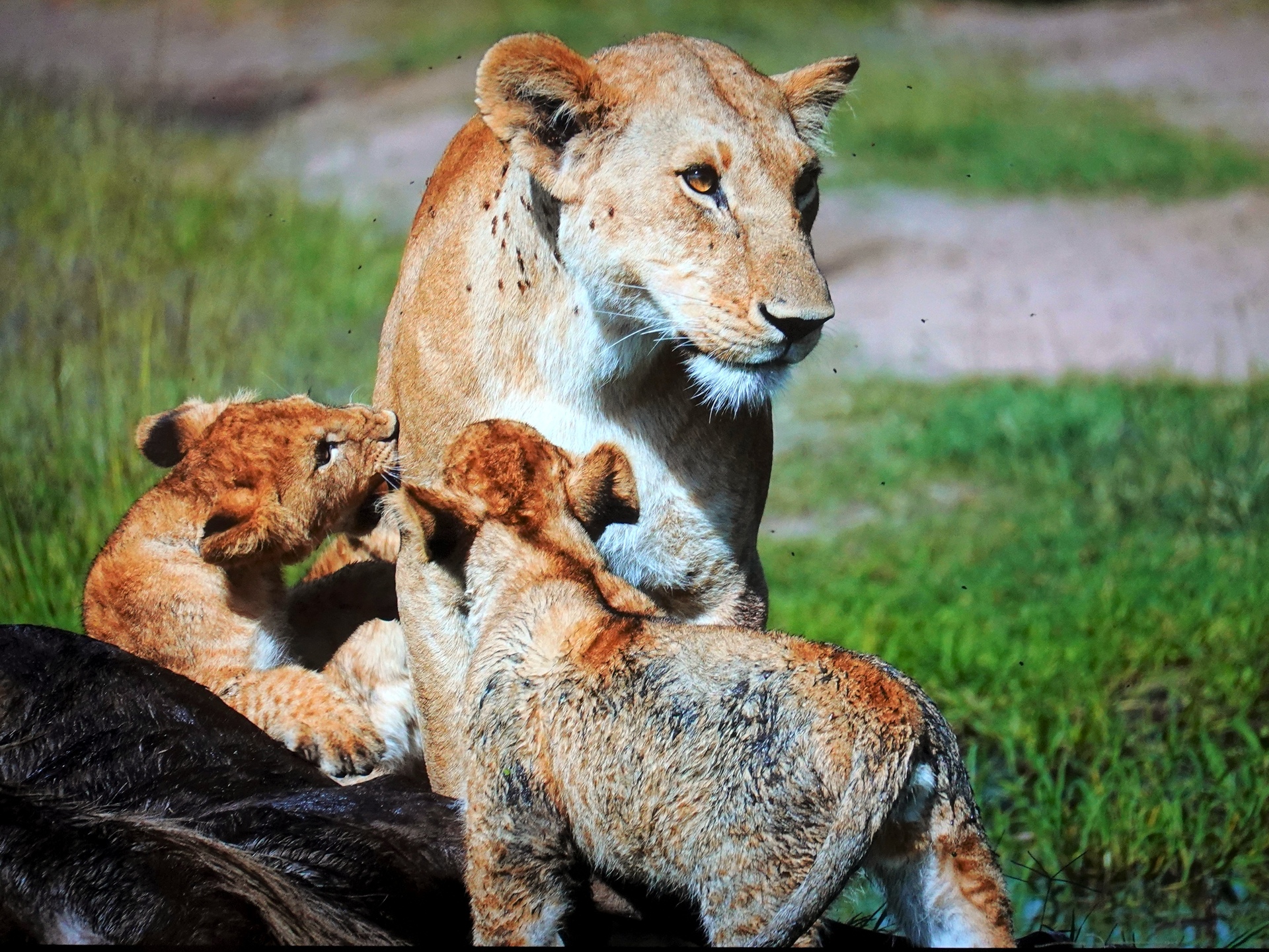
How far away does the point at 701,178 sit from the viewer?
14.0ft

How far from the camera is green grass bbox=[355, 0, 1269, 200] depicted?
15227 mm

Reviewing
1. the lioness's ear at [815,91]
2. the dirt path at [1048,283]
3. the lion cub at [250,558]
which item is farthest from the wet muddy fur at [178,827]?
the dirt path at [1048,283]

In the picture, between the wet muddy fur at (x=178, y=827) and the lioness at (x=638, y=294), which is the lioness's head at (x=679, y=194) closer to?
the lioness at (x=638, y=294)

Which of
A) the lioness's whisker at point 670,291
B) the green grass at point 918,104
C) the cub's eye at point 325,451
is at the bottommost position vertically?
the green grass at point 918,104

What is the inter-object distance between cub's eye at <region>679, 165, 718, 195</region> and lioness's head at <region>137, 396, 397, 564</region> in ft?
3.64

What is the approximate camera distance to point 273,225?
39.6 ft

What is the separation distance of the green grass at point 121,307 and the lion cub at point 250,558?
5.36 feet

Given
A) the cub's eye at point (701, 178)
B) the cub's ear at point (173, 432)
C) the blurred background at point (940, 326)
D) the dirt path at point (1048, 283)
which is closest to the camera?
the cub's eye at point (701, 178)

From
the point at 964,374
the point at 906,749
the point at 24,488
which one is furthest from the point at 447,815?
the point at 964,374

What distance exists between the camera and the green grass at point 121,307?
6.71 meters

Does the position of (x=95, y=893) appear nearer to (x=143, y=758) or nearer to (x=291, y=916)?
(x=291, y=916)

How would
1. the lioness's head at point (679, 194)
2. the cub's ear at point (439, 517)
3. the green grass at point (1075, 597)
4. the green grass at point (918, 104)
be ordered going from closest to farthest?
the cub's ear at point (439, 517)
the lioness's head at point (679, 194)
the green grass at point (1075, 597)
the green grass at point (918, 104)

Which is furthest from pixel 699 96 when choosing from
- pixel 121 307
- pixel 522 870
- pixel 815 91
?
pixel 121 307

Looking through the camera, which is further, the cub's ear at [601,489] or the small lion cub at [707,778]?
the cub's ear at [601,489]
